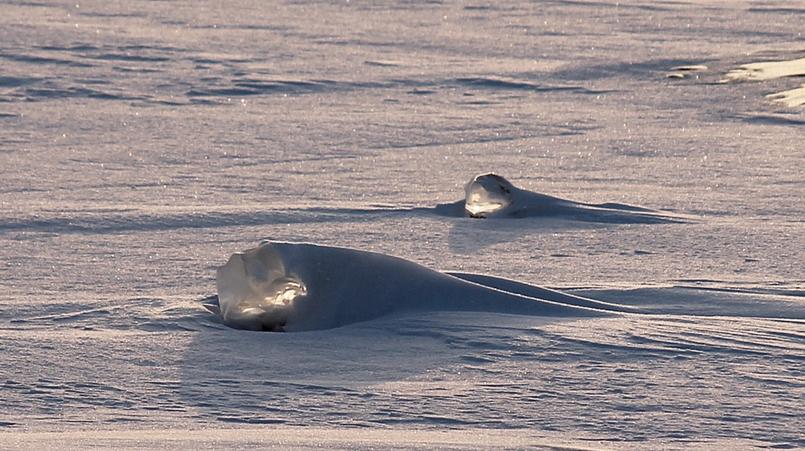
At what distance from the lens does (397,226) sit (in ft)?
11.3

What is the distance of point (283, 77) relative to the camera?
6.28 meters

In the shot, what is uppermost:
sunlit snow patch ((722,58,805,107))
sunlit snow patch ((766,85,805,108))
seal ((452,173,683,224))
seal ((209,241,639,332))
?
sunlit snow patch ((722,58,805,107))

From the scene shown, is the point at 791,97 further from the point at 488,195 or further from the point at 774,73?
the point at 488,195

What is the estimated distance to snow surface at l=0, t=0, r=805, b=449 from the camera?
1939 mm

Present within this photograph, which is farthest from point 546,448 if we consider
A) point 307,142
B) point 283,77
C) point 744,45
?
point 744,45

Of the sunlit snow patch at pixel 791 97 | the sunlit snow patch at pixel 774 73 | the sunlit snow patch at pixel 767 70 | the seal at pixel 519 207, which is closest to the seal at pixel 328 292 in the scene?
the seal at pixel 519 207

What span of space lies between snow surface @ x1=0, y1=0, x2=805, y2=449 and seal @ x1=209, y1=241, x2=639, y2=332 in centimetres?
4

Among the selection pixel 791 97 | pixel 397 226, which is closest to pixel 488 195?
pixel 397 226

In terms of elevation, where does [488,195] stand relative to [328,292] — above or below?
above

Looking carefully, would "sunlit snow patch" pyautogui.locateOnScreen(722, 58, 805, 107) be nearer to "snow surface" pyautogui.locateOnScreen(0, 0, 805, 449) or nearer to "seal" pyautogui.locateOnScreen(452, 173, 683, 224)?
"snow surface" pyautogui.locateOnScreen(0, 0, 805, 449)

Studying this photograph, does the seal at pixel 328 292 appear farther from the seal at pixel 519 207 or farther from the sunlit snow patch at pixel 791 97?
the sunlit snow patch at pixel 791 97

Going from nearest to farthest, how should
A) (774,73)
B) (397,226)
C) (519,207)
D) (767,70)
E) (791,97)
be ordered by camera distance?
(397,226)
(519,207)
(791,97)
(774,73)
(767,70)

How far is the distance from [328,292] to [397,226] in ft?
3.47

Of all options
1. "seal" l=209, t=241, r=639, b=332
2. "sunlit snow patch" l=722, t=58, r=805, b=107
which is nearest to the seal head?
"seal" l=209, t=241, r=639, b=332
